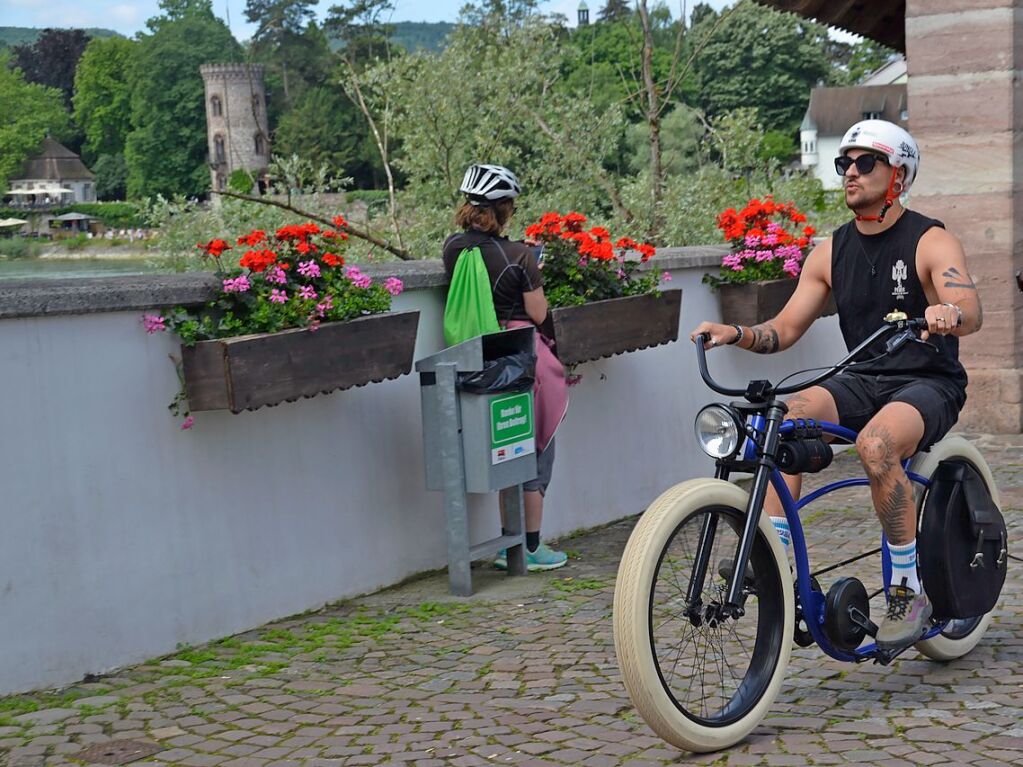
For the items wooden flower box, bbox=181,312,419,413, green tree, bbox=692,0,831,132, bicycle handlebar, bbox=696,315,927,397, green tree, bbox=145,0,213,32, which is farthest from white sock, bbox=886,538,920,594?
green tree, bbox=692,0,831,132

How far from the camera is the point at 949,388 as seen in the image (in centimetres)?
468

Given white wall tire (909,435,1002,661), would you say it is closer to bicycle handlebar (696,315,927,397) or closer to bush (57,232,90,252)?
bicycle handlebar (696,315,927,397)

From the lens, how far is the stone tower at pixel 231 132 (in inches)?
803

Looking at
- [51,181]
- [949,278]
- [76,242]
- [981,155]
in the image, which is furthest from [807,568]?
[51,181]

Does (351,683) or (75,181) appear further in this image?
(75,181)

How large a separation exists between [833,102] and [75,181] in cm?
9269

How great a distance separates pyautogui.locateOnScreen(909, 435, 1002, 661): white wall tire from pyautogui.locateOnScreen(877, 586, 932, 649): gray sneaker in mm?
94

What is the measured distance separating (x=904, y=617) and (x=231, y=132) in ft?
92.1

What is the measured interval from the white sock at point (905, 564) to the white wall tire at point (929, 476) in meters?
0.10

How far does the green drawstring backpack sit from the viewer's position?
21.5ft

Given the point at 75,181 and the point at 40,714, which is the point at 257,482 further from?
the point at 75,181

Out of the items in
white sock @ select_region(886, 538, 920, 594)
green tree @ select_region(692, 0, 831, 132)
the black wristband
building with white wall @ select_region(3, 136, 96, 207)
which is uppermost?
green tree @ select_region(692, 0, 831, 132)

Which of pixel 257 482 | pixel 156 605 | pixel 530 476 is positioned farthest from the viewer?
pixel 530 476

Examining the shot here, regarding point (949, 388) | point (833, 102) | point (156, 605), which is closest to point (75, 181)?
point (156, 605)
